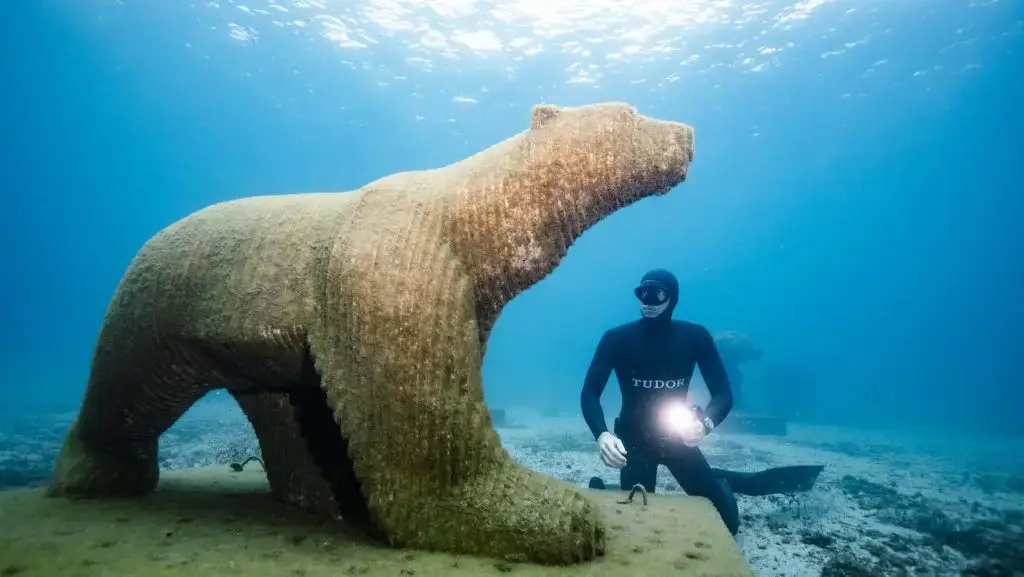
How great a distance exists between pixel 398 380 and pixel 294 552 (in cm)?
98

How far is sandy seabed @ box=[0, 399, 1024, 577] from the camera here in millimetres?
5188

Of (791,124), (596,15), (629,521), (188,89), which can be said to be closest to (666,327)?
(629,521)

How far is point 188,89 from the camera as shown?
50125 millimetres

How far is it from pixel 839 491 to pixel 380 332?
34.5 ft

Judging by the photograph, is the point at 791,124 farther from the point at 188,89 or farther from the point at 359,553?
the point at 188,89

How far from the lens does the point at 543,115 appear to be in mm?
3035

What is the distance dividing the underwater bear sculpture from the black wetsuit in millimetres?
2875

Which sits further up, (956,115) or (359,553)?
(956,115)

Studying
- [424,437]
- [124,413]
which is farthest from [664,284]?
[124,413]

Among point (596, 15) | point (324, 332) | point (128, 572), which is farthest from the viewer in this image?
point (596, 15)

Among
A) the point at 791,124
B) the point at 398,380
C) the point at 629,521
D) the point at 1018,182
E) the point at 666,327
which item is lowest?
the point at 629,521

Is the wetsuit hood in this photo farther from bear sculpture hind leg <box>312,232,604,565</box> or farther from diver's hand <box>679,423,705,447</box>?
bear sculpture hind leg <box>312,232,604,565</box>

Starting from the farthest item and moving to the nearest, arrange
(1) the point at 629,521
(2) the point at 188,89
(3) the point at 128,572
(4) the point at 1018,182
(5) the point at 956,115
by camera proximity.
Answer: (4) the point at 1018,182
(2) the point at 188,89
(5) the point at 956,115
(1) the point at 629,521
(3) the point at 128,572

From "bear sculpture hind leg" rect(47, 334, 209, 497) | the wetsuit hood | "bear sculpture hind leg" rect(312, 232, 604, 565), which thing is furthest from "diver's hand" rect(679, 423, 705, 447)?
"bear sculpture hind leg" rect(47, 334, 209, 497)
